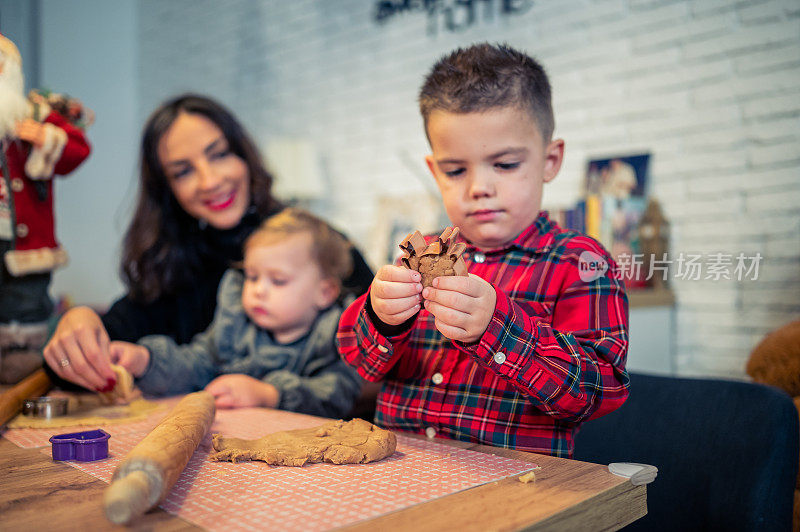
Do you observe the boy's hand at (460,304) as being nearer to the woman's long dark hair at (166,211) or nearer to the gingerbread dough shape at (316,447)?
the gingerbread dough shape at (316,447)

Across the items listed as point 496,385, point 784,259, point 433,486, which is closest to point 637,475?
point 433,486

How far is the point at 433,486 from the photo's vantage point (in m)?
0.69

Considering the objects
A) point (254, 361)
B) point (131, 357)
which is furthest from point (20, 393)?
point (254, 361)

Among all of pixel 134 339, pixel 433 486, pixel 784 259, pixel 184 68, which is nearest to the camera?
pixel 433 486

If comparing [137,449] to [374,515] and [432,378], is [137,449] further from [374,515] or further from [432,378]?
[432,378]

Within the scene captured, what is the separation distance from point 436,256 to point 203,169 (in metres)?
1.18

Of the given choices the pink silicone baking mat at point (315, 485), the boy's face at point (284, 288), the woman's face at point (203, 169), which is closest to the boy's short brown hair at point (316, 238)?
the boy's face at point (284, 288)

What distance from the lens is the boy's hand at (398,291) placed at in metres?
0.81

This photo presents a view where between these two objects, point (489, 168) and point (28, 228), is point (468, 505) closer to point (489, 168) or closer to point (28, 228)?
point (489, 168)

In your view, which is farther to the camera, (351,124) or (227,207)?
(351,124)

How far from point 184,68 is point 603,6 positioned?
3.11m

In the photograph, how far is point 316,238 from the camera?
1699 mm

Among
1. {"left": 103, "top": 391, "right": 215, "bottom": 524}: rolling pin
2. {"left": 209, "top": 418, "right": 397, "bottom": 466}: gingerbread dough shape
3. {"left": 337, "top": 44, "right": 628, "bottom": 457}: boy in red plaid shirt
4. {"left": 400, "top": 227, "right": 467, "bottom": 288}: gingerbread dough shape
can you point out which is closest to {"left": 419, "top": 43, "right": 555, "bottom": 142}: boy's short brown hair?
{"left": 337, "top": 44, "right": 628, "bottom": 457}: boy in red plaid shirt

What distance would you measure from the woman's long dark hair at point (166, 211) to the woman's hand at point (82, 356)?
53 centimetres
